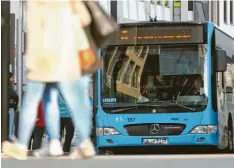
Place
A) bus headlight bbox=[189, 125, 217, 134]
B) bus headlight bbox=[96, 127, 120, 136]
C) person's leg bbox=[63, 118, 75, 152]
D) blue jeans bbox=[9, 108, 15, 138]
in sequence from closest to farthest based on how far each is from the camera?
blue jeans bbox=[9, 108, 15, 138] < person's leg bbox=[63, 118, 75, 152] < bus headlight bbox=[189, 125, 217, 134] < bus headlight bbox=[96, 127, 120, 136]

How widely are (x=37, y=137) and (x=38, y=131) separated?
0.47 ft

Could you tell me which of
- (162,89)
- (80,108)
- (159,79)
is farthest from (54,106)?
(162,89)

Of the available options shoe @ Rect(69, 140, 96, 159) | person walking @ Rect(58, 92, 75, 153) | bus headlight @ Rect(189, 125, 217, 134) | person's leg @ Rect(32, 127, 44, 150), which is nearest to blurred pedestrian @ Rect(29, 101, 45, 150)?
person's leg @ Rect(32, 127, 44, 150)

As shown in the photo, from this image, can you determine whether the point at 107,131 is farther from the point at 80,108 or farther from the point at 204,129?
the point at 80,108

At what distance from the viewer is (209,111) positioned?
16.0 metres

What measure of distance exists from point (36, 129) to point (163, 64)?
574 centimetres

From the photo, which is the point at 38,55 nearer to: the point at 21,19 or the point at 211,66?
the point at 21,19

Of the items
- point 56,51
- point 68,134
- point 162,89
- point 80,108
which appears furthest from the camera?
point 162,89

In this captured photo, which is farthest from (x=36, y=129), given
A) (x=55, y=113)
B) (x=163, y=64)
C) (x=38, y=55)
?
(x=163, y=64)

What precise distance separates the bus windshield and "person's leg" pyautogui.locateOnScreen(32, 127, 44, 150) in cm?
499

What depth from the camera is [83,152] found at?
10.2 m

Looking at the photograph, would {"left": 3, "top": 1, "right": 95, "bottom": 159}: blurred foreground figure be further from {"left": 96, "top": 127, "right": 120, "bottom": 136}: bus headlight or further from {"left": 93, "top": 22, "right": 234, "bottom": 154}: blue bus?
{"left": 96, "top": 127, "right": 120, "bottom": 136}: bus headlight

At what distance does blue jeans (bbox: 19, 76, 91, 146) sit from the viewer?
9.99 meters

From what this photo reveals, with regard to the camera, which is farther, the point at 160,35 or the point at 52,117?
the point at 160,35
